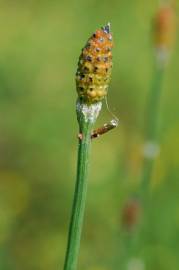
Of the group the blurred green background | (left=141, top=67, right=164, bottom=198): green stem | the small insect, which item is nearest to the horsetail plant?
the small insect

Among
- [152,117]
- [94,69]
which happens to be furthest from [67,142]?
[94,69]

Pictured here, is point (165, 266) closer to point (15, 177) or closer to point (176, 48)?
point (15, 177)

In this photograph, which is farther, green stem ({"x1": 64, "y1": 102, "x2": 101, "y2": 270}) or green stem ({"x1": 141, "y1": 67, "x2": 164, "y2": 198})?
green stem ({"x1": 141, "y1": 67, "x2": 164, "y2": 198})

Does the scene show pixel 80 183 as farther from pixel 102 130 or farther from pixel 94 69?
pixel 94 69

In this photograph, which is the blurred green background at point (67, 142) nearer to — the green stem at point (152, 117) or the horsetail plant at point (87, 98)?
the green stem at point (152, 117)

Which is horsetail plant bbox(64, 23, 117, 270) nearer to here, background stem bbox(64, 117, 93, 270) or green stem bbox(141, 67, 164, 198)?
background stem bbox(64, 117, 93, 270)

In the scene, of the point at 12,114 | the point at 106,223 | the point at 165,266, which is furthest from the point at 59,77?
the point at 165,266

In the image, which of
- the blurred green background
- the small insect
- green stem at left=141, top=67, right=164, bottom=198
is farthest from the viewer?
the blurred green background
